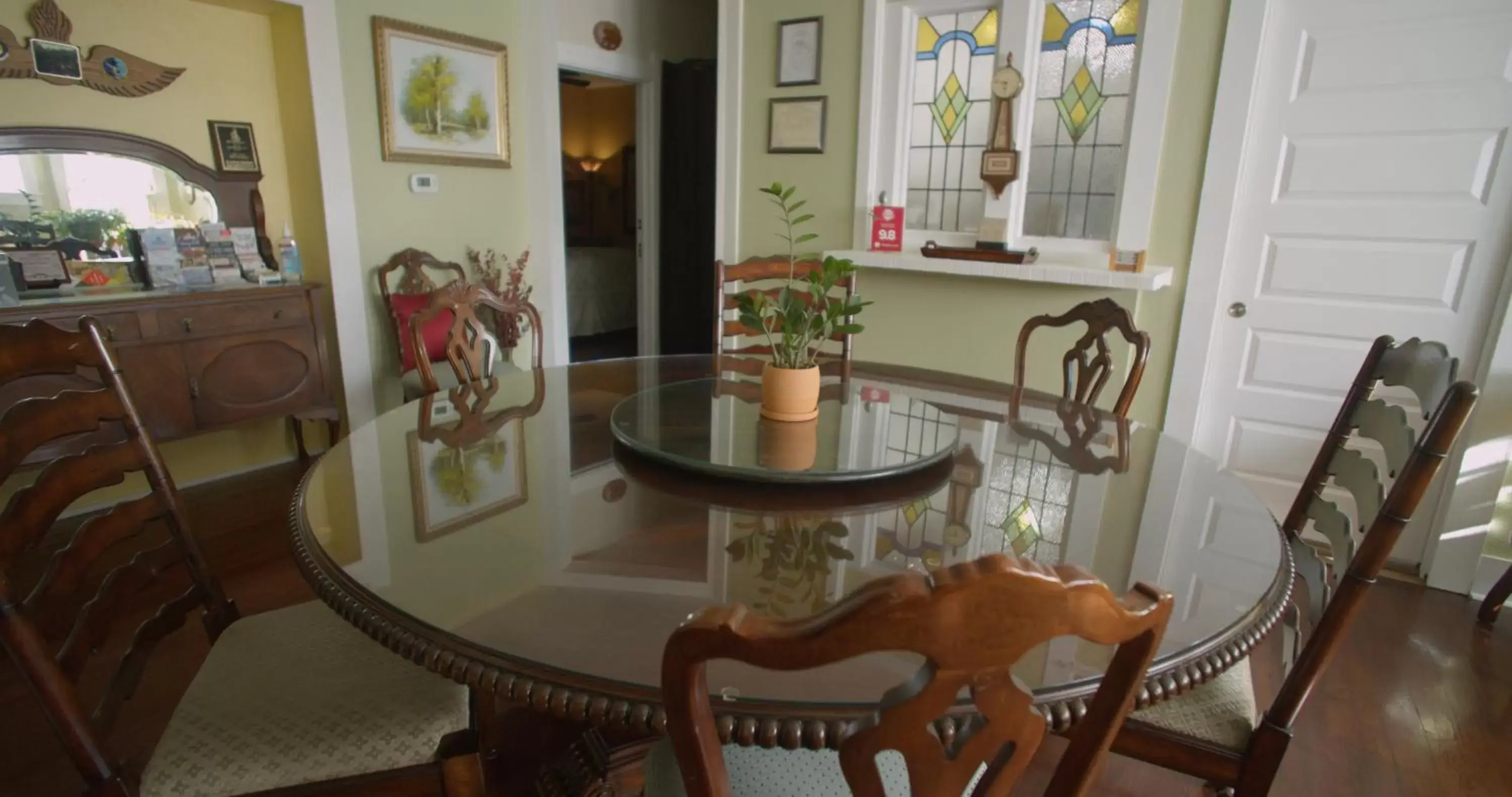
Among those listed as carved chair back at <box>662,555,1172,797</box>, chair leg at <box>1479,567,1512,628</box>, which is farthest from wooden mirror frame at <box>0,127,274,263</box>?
chair leg at <box>1479,567,1512,628</box>

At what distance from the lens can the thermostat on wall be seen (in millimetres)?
3541

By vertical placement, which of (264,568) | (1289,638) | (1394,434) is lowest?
(264,568)

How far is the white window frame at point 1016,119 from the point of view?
107 inches

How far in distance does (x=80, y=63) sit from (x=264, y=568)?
6.23ft

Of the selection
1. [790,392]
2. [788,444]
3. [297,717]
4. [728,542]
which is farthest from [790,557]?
[297,717]

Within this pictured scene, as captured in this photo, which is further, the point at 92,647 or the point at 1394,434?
the point at 1394,434

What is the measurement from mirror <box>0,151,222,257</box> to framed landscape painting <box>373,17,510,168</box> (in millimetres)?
800

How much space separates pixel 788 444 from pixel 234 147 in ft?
9.63

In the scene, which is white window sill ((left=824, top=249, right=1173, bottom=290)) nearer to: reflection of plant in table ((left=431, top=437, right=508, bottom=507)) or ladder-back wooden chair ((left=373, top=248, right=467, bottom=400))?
reflection of plant in table ((left=431, top=437, right=508, bottom=507))

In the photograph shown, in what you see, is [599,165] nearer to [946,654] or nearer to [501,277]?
[501,277]

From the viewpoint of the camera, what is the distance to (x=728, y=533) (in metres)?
1.14

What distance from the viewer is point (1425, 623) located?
2.33 meters

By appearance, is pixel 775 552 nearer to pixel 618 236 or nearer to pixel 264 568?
pixel 264 568

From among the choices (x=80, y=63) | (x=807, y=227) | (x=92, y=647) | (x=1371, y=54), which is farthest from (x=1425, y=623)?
(x=80, y=63)
